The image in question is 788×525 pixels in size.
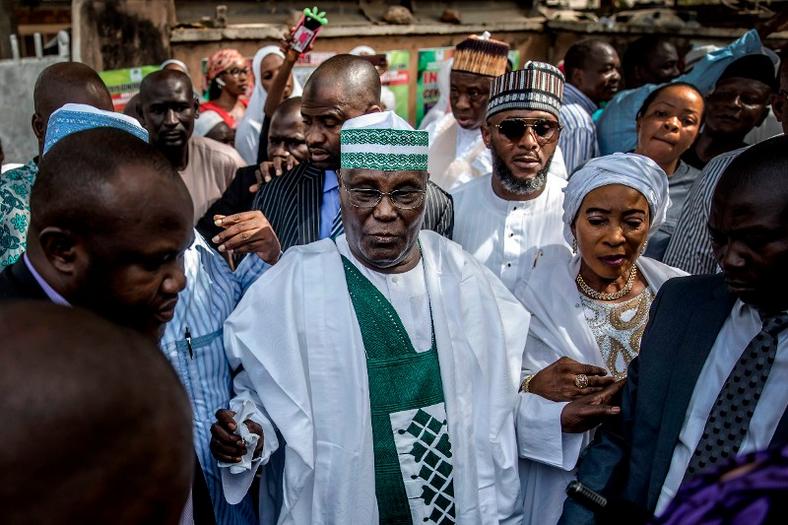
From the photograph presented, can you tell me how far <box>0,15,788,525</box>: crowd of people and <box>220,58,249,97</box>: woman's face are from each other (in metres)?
3.47

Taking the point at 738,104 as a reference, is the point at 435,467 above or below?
below

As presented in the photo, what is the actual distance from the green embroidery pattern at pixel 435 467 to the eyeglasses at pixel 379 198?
0.73 m

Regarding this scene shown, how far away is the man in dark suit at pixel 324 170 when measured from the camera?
3.18 m

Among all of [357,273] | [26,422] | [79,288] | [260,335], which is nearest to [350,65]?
[357,273]

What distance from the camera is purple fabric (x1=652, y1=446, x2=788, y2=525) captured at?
0.82 metres

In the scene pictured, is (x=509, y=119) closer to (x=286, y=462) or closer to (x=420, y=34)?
(x=286, y=462)

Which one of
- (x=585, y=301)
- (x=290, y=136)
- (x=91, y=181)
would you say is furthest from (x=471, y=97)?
(x=91, y=181)

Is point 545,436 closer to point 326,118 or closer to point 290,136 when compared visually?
point 326,118

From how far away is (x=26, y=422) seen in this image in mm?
886

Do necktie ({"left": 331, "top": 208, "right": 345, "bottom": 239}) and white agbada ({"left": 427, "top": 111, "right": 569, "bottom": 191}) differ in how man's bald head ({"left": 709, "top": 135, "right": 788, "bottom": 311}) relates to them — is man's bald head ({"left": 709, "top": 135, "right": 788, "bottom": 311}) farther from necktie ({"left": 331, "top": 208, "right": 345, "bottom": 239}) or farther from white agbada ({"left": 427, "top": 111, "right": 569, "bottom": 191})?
white agbada ({"left": 427, "top": 111, "right": 569, "bottom": 191})

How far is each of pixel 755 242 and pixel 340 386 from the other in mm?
1321

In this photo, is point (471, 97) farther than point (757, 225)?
Yes

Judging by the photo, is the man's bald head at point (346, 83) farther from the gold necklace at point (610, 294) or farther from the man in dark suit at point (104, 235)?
the man in dark suit at point (104, 235)

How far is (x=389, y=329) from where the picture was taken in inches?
97.9
